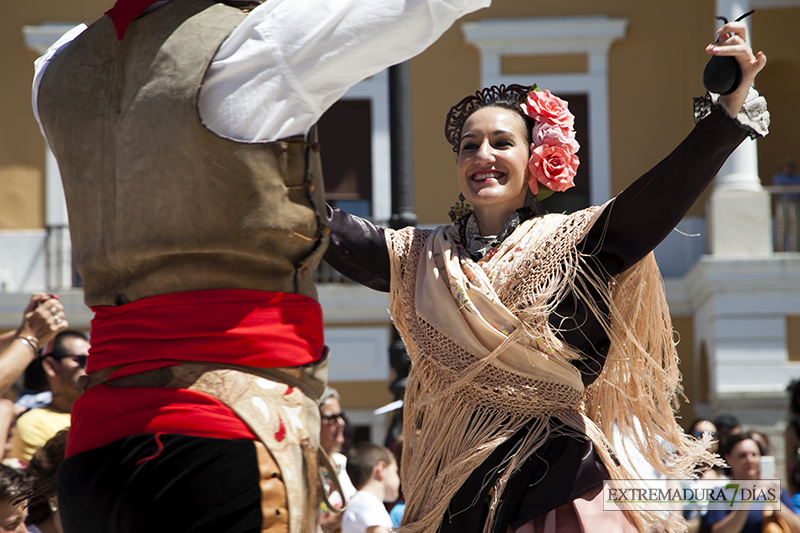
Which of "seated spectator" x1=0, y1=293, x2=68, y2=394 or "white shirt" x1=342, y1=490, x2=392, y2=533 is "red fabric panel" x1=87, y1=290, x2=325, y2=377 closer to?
"seated spectator" x1=0, y1=293, x2=68, y2=394

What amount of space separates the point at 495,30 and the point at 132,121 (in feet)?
42.2

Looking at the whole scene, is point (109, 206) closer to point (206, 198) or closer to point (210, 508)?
point (206, 198)

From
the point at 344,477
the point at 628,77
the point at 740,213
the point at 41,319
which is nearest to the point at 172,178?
the point at 41,319

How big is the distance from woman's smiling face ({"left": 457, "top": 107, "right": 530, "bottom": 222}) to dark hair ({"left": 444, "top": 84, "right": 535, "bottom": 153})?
0.03 m

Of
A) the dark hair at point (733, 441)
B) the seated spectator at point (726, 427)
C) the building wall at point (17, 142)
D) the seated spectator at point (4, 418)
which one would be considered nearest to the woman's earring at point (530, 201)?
the seated spectator at point (4, 418)

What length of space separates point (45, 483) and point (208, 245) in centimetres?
122

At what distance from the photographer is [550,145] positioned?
2.85 metres

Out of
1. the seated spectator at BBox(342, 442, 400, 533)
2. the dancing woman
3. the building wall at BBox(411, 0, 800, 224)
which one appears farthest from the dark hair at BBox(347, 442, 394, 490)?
the building wall at BBox(411, 0, 800, 224)

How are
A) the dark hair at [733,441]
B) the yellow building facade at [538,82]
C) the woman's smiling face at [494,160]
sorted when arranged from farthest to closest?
the yellow building facade at [538,82] → the dark hair at [733,441] → the woman's smiling face at [494,160]

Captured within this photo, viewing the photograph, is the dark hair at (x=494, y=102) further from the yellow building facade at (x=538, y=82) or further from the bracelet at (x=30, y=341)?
the yellow building facade at (x=538, y=82)

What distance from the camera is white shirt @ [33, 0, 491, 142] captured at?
170 cm

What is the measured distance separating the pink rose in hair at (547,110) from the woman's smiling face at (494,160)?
0.15 ft

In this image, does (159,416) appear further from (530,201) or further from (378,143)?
(378,143)

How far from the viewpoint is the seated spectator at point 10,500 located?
320cm
